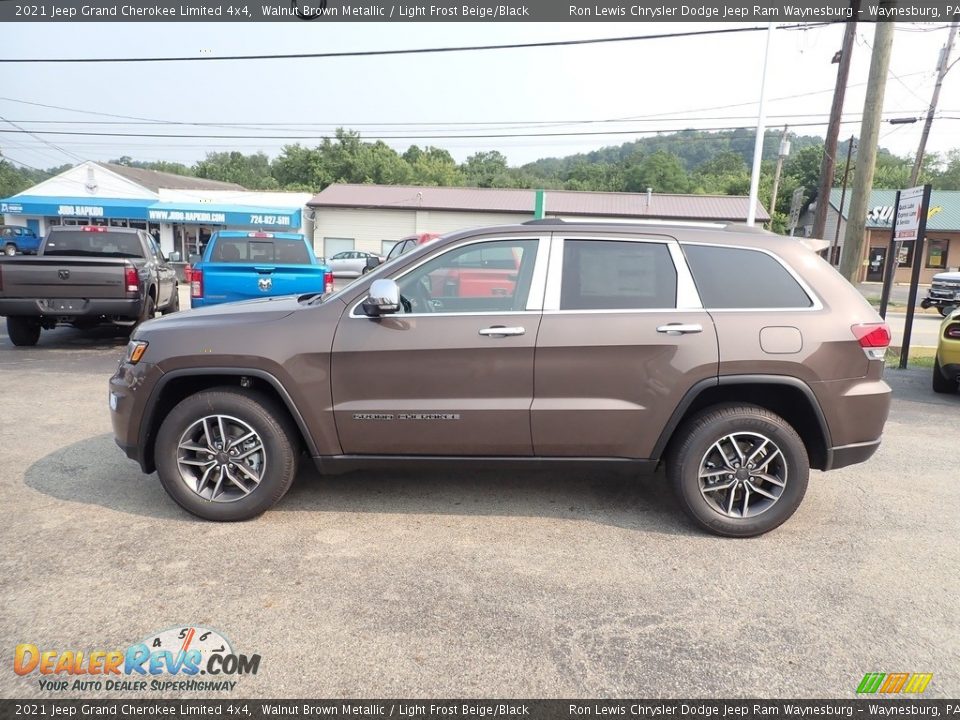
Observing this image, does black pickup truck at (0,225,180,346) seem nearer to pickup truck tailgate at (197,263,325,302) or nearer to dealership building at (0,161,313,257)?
pickup truck tailgate at (197,263,325,302)

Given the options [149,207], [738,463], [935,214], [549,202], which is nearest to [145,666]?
[738,463]

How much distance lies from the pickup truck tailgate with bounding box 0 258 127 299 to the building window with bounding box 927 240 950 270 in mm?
46906

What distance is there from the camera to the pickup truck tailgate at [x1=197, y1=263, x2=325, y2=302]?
26.6 ft

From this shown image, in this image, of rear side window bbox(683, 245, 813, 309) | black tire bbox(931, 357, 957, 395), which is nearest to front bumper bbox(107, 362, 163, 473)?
rear side window bbox(683, 245, 813, 309)

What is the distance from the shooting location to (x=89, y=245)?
34.9 ft

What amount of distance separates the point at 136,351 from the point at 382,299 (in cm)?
158

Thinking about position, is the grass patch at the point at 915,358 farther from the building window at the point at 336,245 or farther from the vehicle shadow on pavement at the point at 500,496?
the building window at the point at 336,245

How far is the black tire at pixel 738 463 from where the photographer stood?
378cm

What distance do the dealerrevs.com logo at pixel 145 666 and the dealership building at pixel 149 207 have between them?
38.4 meters

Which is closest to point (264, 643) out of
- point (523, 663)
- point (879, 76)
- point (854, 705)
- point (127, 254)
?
point (523, 663)

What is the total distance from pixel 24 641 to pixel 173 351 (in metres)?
1.66

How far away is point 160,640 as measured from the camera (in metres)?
2.75

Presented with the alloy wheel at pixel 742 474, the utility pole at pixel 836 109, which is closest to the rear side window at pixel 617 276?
the alloy wheel at pixel 742 474

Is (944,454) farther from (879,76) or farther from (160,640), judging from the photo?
(879,76)
